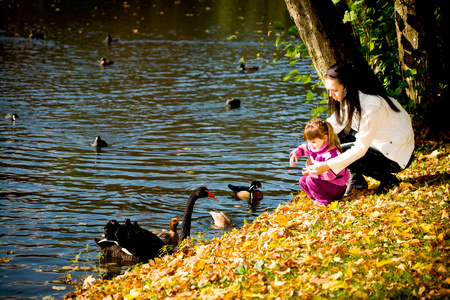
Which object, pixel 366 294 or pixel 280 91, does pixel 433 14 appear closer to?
pixel 366 294

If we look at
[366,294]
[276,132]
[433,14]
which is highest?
[433,14]

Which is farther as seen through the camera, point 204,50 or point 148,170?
point 204,50

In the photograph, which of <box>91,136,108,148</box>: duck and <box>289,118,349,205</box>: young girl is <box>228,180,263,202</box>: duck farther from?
<box>91,136,108,148</box>: duck

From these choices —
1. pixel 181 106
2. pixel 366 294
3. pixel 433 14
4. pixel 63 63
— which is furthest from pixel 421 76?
pixel 63 63

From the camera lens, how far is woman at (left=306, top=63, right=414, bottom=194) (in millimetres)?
6379

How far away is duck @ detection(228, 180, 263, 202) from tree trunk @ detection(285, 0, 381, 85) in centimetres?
331

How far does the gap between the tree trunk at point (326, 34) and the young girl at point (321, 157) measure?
1757 mm

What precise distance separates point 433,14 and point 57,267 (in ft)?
25.8

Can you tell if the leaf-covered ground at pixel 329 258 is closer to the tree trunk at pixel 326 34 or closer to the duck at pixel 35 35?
the tree trunk at pixel 326 34

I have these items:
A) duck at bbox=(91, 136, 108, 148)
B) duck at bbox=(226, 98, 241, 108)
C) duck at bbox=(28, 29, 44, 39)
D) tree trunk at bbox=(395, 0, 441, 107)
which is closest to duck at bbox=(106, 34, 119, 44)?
duck at bbox=(28, 29, 44, 39)

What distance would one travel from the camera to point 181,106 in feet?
59.8

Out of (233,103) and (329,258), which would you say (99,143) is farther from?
(329,258)

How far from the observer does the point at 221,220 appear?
9.41m

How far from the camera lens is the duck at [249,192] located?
10.5 meters
